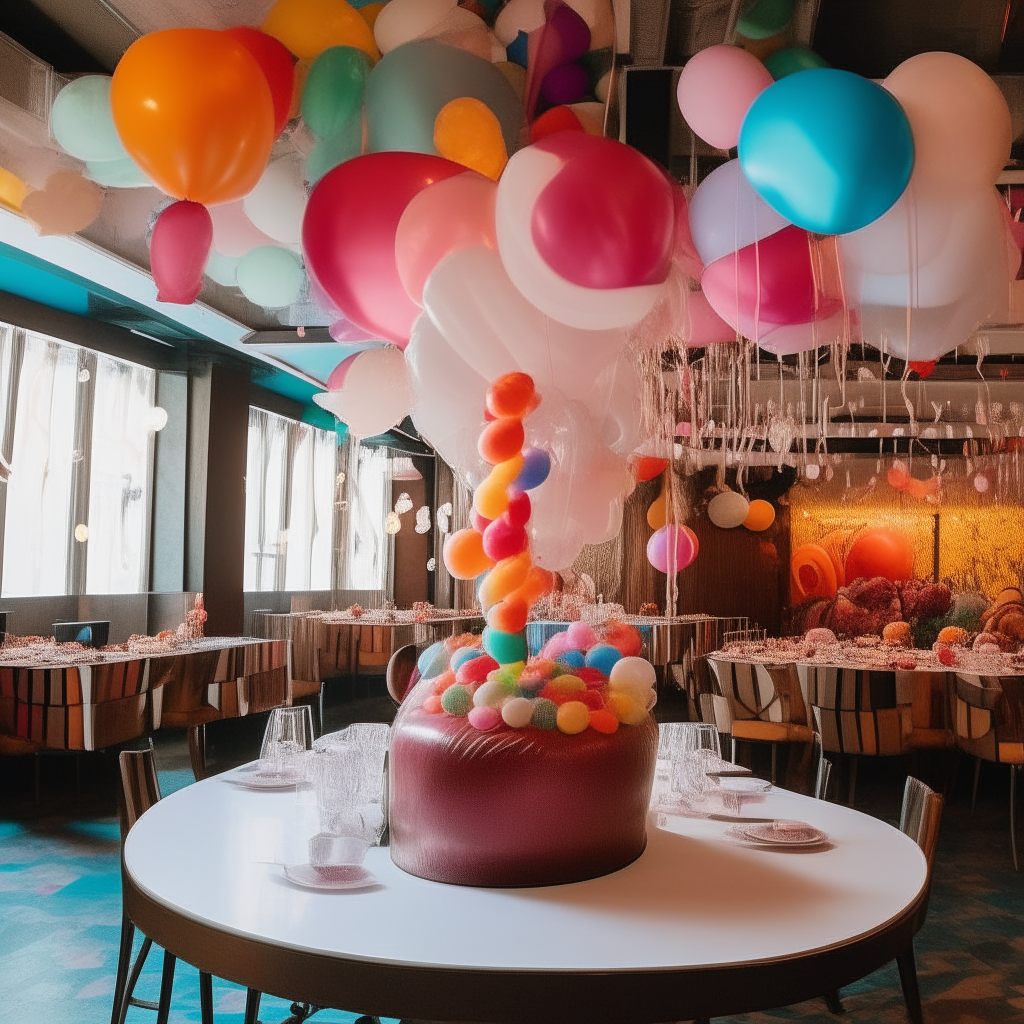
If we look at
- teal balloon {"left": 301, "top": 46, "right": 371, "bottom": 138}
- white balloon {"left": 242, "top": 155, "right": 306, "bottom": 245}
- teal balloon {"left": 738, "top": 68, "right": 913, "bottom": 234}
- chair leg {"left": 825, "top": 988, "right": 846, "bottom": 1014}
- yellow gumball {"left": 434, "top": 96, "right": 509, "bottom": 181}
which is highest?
teal balloon {"left": 301, "top": 46, "right": 371, "bottom": 138}

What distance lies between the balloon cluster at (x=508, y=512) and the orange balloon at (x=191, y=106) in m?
1.06

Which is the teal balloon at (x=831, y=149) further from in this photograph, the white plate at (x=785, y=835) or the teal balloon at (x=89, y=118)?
the teal balloon at (x=89, y=118)

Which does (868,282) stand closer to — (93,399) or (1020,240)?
(1020,240)

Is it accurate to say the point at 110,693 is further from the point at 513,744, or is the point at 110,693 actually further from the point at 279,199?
the point at 513,744

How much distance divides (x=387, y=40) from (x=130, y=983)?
2.47 meters

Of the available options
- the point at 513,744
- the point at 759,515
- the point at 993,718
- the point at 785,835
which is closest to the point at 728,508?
the point at 759,515

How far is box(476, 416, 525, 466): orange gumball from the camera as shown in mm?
1693

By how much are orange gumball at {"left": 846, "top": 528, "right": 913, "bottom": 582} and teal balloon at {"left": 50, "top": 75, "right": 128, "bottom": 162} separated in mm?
10551

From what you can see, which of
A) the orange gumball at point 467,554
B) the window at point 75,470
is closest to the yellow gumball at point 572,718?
the orange gumball at point 467,554

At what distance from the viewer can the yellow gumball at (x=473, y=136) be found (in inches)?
87.2

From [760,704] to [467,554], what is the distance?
Result: 336 cm

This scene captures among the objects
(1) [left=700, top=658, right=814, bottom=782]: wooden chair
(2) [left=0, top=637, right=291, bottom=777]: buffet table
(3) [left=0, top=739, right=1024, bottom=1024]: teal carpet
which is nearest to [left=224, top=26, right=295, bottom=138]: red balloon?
(3) [left=0, top=739, right=1024, bottom=1024]: teal carpet

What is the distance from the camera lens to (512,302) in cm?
178

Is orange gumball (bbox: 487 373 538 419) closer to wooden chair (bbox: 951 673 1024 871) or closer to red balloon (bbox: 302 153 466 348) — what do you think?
red balloon (bbox: 302 153 466 348)
